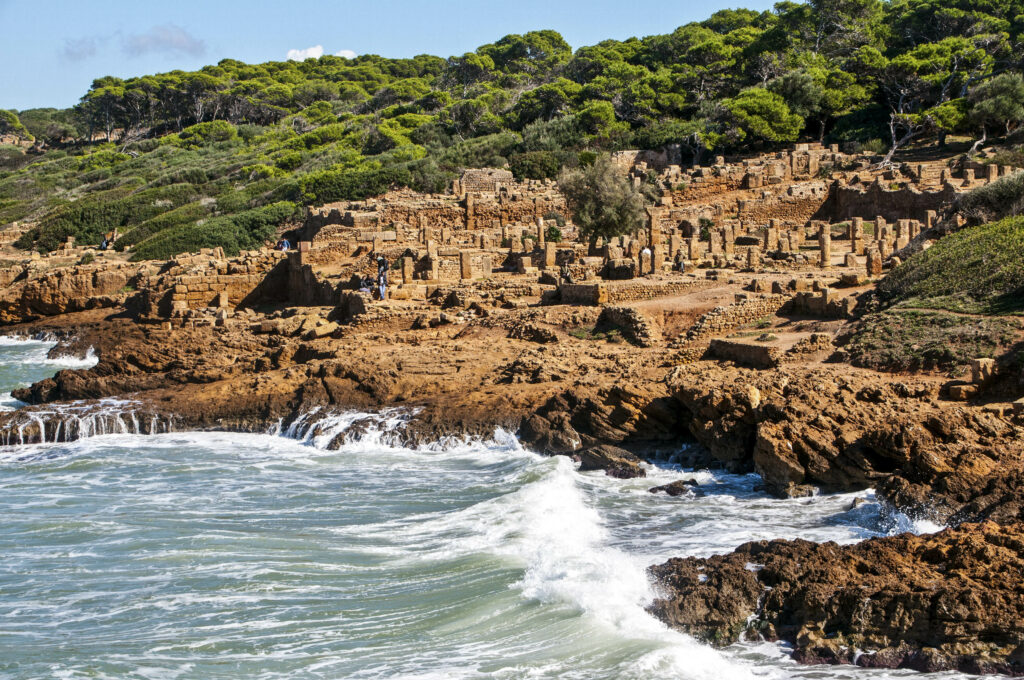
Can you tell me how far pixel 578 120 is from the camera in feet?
173

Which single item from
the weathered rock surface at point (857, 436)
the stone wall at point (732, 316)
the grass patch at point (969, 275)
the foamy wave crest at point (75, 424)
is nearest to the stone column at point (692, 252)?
the stone wall at point (732, 316)

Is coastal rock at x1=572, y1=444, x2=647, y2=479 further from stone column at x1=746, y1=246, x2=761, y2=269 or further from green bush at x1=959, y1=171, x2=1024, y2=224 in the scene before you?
green bush at x1=959, y1=171, x2=1024, y2=224

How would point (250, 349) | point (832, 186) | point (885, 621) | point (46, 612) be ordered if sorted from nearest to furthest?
1. point (885, 621)
2. point (46, 612)
3. point (250, 349)
4. point (832, 186)

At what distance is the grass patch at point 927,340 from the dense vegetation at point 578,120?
24367mm

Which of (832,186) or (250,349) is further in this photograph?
(832,186)

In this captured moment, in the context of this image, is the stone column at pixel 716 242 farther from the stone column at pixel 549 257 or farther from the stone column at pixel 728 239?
the stone column at pixel 549 257

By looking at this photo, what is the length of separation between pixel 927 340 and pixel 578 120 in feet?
120

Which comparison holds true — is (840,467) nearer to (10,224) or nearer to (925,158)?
(925,158)

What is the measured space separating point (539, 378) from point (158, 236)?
1172 inches

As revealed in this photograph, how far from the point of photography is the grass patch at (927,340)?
56.0ft

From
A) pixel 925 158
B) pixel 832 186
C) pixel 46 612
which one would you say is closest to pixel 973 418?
pixel 46 612

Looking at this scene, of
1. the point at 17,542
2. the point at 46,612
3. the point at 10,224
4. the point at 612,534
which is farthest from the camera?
the point at 10,224

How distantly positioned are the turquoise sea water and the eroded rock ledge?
11.1 inches

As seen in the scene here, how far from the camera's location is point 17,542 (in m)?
15.3
